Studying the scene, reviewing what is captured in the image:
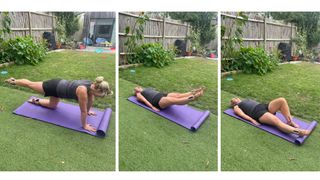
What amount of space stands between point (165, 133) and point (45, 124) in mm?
1494

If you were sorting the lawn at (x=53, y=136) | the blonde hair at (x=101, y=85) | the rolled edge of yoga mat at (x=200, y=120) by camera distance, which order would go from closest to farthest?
the lawn at (x=53, y=136), the blonde hair at (x=101, y=85), the rolled edge of yoga mat at (x=200, y=120)

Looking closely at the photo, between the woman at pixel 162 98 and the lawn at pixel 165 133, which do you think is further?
the woman at pixel 162 98

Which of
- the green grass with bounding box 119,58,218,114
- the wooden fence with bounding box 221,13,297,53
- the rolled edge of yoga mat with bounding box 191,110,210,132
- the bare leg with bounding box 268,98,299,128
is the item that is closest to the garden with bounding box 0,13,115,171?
the green grass with bounding box 119,58,218,114

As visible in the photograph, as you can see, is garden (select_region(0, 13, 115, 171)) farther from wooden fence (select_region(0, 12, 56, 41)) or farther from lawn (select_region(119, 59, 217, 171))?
lawn (select_region(119, 59, 217, 171))

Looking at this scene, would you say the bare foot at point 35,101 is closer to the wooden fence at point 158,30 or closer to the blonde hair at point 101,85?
the blonde hair at point 101,85

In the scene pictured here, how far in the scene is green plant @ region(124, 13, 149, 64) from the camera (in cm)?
452

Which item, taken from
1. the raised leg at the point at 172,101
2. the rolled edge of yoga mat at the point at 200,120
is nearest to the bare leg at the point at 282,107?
the rolled edge of yoga mat at the point at 200,120

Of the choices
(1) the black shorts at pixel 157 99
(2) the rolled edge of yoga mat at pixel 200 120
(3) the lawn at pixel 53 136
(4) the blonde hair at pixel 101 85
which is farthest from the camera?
(1) the black shorts at pixel 157 99

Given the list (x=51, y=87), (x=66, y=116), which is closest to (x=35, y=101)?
(x=51, y=87)

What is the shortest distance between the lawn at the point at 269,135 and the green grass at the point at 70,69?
1.47 meters

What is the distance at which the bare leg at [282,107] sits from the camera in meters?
4.52

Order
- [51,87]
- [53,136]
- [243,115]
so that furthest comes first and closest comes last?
1. [243,115]
2. [51,87]
3. [53,136]

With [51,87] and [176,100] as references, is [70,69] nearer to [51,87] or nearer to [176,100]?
[51,87]

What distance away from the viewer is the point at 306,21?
4.52 meters
